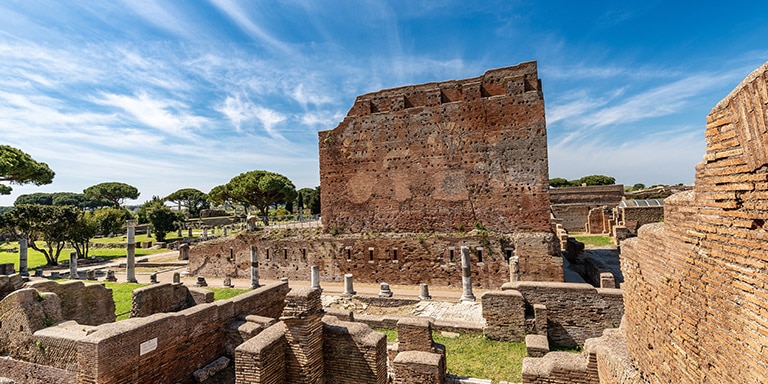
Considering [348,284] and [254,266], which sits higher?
[254,266]

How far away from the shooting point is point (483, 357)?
843 centimetres

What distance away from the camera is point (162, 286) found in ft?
30.0

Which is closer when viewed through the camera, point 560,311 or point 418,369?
point 418,369

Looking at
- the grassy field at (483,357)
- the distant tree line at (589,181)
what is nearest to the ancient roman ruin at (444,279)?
the grassy field at (483,357)

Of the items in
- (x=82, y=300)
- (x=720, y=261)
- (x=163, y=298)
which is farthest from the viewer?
(x=163, y=298)

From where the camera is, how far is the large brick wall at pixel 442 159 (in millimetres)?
16859

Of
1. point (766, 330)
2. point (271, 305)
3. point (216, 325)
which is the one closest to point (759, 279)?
point (766, 330)

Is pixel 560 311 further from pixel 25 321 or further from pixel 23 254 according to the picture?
pixel 23 254

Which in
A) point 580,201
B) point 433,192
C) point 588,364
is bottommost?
point 588,364

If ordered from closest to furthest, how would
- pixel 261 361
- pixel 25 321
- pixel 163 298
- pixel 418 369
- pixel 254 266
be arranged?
pixel 261 361 → pixel 418 369 → pixel 25 321 → pixel 163 298 → pixel 254 266

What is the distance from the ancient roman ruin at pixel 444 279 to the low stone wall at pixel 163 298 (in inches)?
2.1

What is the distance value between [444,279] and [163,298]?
39.6 feet

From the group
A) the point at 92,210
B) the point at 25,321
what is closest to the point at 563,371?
the point at 25,321

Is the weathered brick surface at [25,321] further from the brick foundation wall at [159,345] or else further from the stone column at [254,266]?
the stone column at [254,266]
